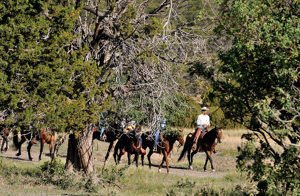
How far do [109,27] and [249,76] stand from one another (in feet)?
17.6

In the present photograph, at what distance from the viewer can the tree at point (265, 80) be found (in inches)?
335

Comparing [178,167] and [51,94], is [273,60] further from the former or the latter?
[178,167]

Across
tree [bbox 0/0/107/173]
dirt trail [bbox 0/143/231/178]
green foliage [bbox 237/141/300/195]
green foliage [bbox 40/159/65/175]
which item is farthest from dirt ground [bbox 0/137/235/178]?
green foliage [bbox 237/141/300/195]

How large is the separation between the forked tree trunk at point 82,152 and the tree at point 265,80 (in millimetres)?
5994

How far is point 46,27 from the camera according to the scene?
1130cm

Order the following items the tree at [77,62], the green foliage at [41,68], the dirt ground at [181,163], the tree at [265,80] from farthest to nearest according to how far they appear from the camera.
Answer: the dirt ground at [181,163]
the tree at [77,62]
the green foliage at [41,68]
the tree at [265,80]

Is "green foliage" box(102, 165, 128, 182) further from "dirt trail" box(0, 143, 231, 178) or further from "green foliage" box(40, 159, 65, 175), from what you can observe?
"dirt trail" box(0, 143, 231, 178)

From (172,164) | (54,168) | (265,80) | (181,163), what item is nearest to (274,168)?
(265,80)

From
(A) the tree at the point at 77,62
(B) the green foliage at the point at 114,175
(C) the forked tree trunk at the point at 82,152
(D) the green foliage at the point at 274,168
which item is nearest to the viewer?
(D) the green foliage at the point at 274,168

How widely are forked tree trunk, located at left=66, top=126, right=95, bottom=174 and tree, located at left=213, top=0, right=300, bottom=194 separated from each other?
5.99 m

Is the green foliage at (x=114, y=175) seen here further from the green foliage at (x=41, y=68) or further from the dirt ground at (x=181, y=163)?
the dirt ground at (x=181, y=163)

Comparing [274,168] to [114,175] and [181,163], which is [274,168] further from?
[181,163]

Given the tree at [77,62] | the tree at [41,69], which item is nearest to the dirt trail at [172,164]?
the tree at [77,62]

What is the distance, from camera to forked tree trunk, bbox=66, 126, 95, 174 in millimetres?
14297
